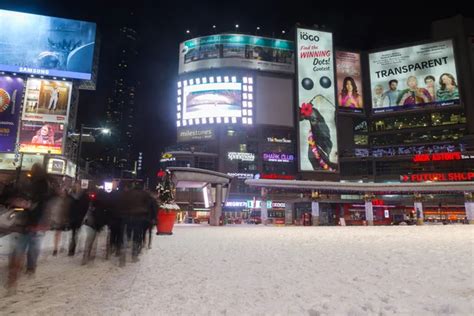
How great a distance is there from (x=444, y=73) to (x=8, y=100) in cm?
8106

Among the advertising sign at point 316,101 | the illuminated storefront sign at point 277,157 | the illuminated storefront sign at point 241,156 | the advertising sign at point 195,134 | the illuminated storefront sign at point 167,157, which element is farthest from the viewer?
the illuminated storefront sign at point 277,157

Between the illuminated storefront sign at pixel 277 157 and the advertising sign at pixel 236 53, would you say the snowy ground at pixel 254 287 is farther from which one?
the advertising sign at pixel 236 53

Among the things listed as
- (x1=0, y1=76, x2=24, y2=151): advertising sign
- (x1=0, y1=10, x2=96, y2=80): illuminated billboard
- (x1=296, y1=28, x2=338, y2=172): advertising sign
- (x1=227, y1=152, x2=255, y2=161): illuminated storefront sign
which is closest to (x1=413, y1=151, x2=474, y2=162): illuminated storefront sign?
(x1=296, y1=28, x2=338, y2=172): advertising sign

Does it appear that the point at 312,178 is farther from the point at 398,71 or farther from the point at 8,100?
the point at 8,100

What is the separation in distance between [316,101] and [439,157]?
27.8m

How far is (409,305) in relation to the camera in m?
4.42

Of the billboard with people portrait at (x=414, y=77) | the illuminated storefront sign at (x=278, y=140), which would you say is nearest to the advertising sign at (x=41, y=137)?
the illuminated storefront sign at (x=278, y=140)

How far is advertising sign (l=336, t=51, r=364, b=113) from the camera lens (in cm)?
7506

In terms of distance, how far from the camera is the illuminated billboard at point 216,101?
67.7 m

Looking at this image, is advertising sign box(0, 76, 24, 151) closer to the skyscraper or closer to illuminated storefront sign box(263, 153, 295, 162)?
illuminated storefront sign box(263, 153, 295, 162)

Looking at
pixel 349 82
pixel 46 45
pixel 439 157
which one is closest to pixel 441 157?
pixel 439 157

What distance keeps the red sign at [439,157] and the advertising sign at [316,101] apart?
17.7 metres

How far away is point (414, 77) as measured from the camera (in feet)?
A: 244

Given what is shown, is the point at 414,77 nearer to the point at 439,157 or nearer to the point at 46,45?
the point at 439,157
